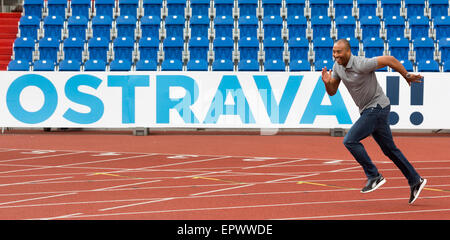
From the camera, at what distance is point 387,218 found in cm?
566

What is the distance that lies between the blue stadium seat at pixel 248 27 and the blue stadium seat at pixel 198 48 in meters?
1.49

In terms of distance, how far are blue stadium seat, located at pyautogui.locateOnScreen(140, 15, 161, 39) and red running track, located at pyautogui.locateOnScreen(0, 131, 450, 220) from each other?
5.73 meters

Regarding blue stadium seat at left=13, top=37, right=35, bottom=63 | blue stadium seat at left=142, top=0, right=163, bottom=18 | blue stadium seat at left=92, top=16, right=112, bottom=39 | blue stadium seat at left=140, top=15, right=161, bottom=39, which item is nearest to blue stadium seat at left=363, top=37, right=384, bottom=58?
blue stadium seat at left=140, top=15, right=161, bottom=39

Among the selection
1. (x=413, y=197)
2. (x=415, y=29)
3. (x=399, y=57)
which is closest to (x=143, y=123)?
(x=399, y=57)

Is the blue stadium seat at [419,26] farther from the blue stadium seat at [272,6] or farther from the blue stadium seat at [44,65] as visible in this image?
the blue stadium seat at [44,65]

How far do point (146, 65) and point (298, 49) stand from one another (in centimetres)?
433

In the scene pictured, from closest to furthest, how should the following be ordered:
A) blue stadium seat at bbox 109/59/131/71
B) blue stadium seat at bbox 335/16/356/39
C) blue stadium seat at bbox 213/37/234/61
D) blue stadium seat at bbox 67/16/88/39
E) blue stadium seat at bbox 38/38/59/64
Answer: blue stadium seat at bbox 109/59/131/71, blue stadium seat at bbox 213/37/234/61, blue stadium seat at bbox 38/38/59/64, blue stadium seat at bbox 335/16/356/39, blue stadium seat at bbox 67/16/88/39

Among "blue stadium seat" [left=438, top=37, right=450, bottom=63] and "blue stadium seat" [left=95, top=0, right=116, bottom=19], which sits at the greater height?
"blue stadium seat" [left=95, top=0, right=116, bottom=19]

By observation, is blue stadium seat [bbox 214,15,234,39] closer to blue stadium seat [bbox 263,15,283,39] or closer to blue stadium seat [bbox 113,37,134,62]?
blue stadium seat [bbox 263,15,283,39]

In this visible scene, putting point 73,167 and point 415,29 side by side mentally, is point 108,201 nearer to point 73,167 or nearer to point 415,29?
point 73,167

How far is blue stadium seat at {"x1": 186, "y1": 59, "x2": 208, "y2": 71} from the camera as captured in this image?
16859mm

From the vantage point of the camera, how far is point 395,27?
19109mm

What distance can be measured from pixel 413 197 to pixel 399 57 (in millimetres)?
12059

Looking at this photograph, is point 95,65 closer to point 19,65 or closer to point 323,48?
point 19,65
